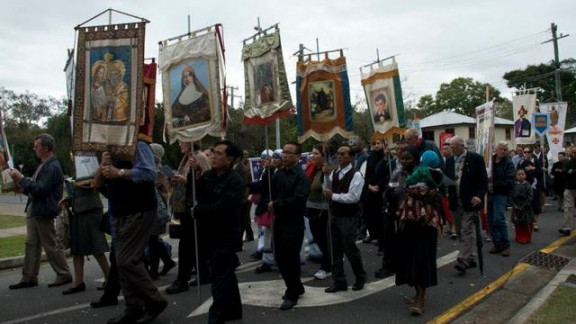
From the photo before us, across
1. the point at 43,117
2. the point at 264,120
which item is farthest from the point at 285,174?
the point at 43,117

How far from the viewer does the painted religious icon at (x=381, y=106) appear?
9.23 metres

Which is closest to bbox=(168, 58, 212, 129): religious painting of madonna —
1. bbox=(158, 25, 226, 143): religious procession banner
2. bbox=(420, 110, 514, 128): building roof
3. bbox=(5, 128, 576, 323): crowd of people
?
bbox=(158, 25, 226, 143): religious procession banner

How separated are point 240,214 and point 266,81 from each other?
300 cm

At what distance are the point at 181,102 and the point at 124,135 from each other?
1444 mm

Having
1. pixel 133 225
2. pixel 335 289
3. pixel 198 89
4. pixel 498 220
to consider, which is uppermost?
pixel 198 89

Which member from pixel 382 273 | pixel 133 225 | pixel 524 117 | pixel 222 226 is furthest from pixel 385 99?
pixel 524 117

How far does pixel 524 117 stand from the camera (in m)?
15.7

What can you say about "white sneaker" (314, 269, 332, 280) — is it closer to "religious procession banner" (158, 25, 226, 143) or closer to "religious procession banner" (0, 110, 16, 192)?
"religious procession banner" (158, 25, 226, 143)

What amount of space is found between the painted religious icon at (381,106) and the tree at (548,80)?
2108 inches

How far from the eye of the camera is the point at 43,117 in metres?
60.4

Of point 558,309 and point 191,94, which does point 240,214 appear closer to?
point 191,94

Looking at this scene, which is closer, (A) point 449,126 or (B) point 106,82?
(B) point 106,82

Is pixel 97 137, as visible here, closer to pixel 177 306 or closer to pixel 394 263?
pixel 177 306

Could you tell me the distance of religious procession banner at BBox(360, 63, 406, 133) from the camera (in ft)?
30.1
